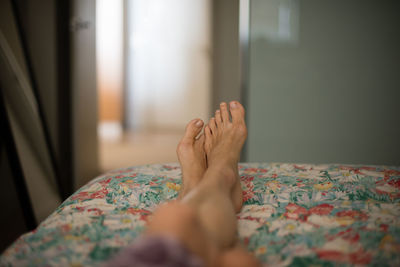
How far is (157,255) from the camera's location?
40 centimetres

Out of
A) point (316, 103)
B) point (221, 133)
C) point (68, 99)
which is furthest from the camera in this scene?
point (68, 99)

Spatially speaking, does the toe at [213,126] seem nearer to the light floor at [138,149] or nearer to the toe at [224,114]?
the toe at [224,114]

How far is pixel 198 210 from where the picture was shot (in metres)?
0.55

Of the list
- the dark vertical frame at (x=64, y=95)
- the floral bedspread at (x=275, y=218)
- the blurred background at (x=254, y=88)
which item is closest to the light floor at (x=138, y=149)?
the blurred background at (x=254, y=88)

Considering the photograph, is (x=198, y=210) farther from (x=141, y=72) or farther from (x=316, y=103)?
(x=141, y=72)

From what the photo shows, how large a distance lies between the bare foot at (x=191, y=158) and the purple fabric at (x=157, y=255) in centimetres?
43

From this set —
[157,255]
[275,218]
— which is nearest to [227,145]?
[275,218]

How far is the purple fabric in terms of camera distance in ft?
1.29

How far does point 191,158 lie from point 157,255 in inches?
25.7

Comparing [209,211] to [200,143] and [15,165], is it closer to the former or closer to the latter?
[200,143]

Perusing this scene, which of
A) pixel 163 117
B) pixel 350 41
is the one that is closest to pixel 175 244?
pixel 350 41

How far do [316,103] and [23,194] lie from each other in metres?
1.85

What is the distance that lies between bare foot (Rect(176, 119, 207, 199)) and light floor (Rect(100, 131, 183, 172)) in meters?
2.10

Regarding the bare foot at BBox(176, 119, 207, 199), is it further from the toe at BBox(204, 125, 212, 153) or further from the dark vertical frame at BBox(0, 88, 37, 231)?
the dark vertical frame at BBox(0, 88, 37, 231)
